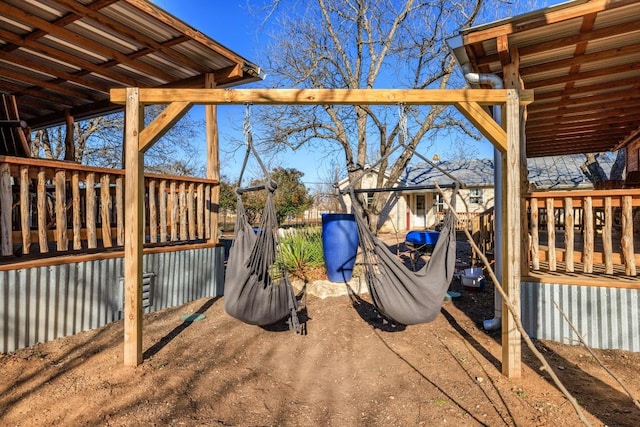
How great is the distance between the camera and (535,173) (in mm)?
14977

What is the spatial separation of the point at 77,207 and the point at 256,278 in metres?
1.90

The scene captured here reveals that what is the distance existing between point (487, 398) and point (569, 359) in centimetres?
109

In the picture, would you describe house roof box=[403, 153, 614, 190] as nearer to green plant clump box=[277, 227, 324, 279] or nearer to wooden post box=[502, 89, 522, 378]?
green plant clump box=[277, 227, 324, 279]

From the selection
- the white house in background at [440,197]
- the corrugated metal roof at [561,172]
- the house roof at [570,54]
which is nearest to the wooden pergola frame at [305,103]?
the house roof at [570,54]

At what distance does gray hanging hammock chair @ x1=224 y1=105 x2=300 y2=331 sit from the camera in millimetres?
2895

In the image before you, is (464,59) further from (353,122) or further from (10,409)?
(353,122)

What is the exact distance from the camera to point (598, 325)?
3.10 m

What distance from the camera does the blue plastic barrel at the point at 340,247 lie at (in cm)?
492

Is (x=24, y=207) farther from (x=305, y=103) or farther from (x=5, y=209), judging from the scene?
(x=305, y=103)

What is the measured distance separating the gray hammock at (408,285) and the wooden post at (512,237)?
40 centimetres

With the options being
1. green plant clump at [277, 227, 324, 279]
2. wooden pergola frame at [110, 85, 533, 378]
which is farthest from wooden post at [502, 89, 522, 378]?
green plant clump at [277, 227, 324, 279]

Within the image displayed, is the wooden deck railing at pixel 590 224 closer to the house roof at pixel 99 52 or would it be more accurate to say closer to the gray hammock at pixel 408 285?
the gray hammock at pixel 408 285

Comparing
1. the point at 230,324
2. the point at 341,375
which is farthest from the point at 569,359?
the point at 230,324

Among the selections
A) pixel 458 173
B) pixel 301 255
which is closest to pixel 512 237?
pixel 301 255
